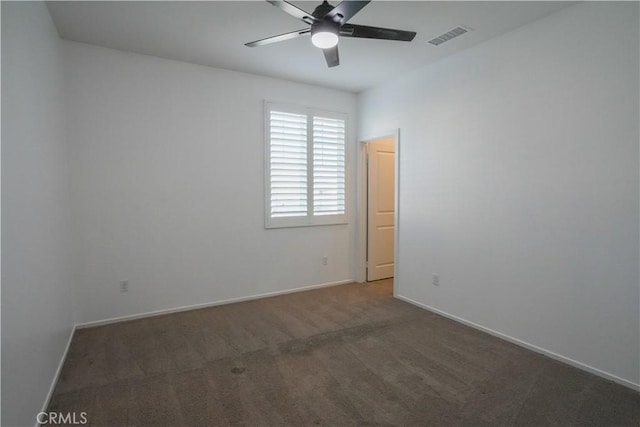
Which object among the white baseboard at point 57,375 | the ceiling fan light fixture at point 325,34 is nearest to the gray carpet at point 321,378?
the white baseboard at point 57,375

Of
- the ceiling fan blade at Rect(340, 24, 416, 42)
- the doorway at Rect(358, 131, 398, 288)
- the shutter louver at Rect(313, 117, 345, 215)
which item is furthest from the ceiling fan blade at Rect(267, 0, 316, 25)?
the doorway at Rect(358, 131, 398, 288)

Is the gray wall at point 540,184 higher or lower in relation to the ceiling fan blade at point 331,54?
lower

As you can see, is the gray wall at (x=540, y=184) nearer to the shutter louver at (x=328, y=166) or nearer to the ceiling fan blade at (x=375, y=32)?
the shutter louver at (x=328, y=166)

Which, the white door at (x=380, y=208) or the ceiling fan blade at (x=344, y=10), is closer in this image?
the ceiling fan blade at (x=344, y=10)

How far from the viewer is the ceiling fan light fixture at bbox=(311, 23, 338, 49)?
2047 mm

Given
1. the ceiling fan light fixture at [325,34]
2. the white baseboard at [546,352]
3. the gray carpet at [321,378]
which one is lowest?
the gray carpet at [321,378]

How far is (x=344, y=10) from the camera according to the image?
191 centimetres

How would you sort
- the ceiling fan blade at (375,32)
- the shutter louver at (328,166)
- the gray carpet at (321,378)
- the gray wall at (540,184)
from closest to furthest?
the gray carpet at (321,378)
the ceiling fan blade at (375,32)
the gray wall at (540,184)
the shutter louver at (328,166)

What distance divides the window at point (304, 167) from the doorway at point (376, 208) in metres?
0.37

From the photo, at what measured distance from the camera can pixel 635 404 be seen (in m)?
2.09

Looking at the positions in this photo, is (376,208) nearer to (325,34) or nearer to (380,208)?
(380,208)

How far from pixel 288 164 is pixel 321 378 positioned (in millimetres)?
2698

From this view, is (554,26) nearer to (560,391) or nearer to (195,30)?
(560,391)

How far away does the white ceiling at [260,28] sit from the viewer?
2533 millimetres
